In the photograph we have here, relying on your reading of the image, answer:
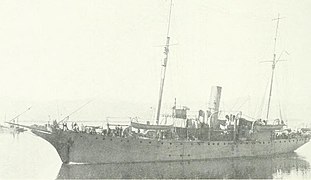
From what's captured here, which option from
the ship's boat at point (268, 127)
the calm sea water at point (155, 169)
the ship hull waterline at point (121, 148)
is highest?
the ship's boat at point (268, 127)

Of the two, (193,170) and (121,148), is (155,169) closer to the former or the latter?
(193,170)

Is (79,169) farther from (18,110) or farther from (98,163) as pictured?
(18,110)

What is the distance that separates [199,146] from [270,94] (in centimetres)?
598

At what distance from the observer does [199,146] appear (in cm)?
1706

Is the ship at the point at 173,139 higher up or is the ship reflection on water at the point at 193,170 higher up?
the ship at the point at 173,139

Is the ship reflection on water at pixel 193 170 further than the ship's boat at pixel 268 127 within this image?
No

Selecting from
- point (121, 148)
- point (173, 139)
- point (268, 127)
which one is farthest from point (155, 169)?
point (268, 127)

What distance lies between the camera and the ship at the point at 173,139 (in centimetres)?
1470

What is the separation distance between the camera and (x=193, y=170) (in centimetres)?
1422

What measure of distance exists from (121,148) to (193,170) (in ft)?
9.33

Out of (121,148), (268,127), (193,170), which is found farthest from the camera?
(268,127)

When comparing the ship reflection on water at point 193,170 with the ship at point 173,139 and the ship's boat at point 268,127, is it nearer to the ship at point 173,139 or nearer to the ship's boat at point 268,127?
the ship at point 173,139

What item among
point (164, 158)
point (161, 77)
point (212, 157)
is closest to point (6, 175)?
point (164, 158)

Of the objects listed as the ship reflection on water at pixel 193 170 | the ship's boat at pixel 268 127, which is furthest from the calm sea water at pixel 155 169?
the ship's boat at pixel 268 127
